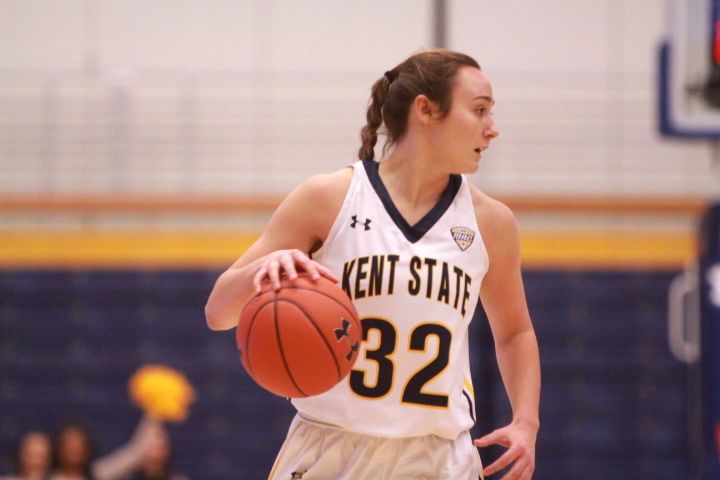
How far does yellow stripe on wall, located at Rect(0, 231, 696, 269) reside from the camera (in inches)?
360

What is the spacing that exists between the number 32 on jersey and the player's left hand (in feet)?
0.60

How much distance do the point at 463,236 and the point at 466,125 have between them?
0.29 metres

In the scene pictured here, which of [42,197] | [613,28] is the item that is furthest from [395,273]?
[613,28]

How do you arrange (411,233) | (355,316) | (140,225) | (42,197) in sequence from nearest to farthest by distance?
1. (355,316)
2. (411,233)
3. (42,197)
4. (140,225)

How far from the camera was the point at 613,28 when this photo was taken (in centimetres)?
942

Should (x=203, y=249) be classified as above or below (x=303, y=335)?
below

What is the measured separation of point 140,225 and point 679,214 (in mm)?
4602

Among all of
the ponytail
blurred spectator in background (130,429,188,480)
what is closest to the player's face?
the ponytail

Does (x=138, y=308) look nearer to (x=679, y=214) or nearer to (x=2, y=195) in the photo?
(x=2, y=195)

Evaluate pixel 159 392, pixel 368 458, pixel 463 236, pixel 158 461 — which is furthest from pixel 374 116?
pixel 158 461

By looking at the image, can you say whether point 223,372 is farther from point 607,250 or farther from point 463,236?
point 463,236

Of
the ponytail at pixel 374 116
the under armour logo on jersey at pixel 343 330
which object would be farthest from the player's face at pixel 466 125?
the under armour logo on jersey at pixel 343 330

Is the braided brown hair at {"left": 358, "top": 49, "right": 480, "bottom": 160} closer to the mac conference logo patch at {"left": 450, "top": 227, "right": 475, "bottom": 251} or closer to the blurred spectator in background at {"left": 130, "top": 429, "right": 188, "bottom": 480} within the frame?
the mac conference logo patch at {"left": 450, "top": 227, "right": 475, "bottom": 251}

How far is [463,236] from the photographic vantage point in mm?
2861
